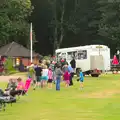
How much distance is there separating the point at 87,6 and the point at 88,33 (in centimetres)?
516

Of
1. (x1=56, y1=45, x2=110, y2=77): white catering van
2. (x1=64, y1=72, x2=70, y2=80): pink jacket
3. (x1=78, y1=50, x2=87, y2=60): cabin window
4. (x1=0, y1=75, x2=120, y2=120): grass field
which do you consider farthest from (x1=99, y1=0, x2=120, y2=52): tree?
(x1=0, y1=75, x2=120, y2=120): grass field

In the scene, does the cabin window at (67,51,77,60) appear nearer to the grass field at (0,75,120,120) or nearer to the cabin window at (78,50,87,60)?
the cabin window at (78,50,87,60)

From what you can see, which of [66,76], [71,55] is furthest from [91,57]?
[66,76]

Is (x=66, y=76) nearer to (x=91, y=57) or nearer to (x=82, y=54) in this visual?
(x=91, y=57)

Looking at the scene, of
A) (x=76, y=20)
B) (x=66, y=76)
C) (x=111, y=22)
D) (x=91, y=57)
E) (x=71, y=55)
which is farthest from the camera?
(x=76, y=20)

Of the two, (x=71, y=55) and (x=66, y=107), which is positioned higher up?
(x=71, y=55)

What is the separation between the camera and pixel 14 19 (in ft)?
222

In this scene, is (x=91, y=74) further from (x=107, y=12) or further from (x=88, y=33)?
(x=88, y=33)

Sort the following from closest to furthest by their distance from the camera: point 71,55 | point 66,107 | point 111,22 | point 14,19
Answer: point 66,107 < point 71,55 < point 14,19 < point 111,22

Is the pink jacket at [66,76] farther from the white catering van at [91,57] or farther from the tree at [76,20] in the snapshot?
the tree at [76,20]

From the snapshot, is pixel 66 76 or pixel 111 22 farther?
pixel 111 22

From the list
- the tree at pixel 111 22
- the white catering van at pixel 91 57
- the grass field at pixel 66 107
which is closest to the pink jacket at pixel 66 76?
the grass field at pixel 66 107

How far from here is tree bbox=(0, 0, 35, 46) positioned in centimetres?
6284

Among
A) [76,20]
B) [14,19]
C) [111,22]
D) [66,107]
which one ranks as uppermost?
[76,20]
